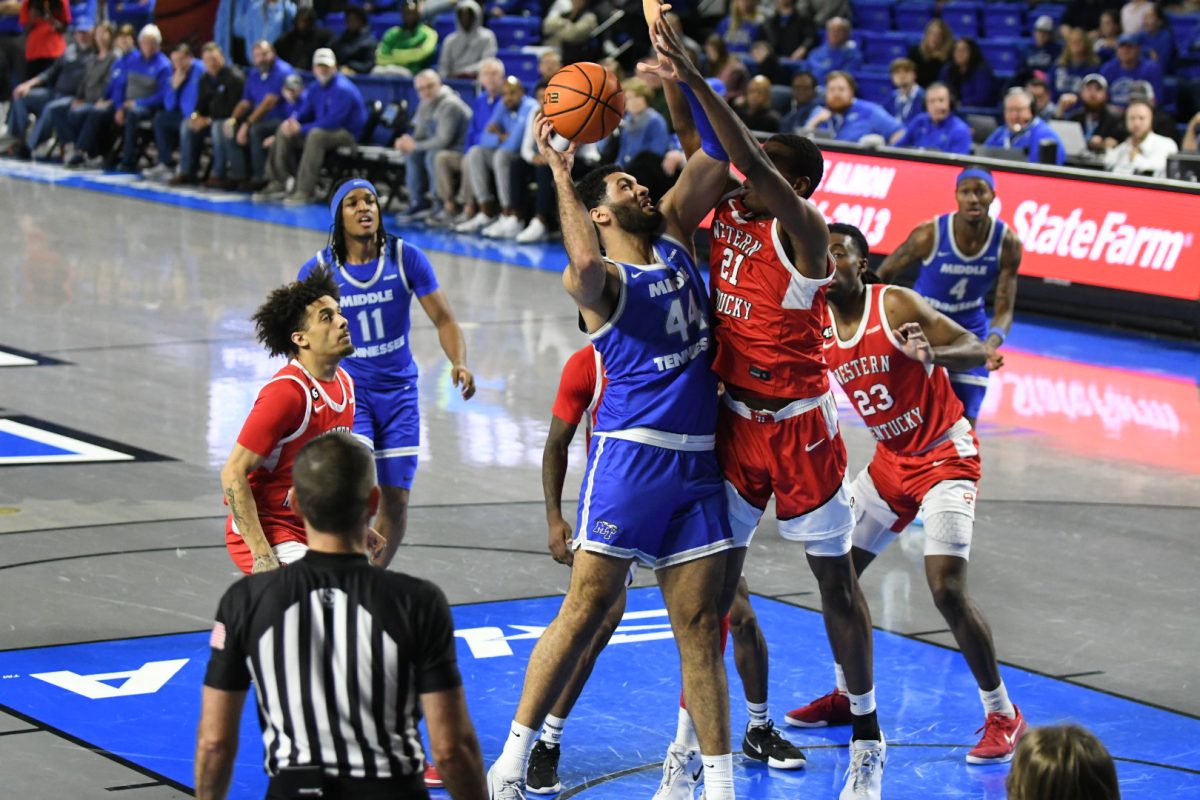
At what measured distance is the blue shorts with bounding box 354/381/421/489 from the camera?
7.82 m

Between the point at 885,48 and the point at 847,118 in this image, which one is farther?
the point at 885,48

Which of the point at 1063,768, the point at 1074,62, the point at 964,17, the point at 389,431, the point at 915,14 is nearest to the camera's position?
the point at 1063,768

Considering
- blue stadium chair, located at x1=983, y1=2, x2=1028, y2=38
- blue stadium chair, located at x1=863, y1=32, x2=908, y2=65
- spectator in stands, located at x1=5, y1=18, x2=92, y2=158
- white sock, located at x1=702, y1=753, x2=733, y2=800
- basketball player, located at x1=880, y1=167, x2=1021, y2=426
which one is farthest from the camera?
spectator in stands, located at x1=5, y1=18, x2=92, y2=158

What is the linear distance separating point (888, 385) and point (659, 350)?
1.59 m

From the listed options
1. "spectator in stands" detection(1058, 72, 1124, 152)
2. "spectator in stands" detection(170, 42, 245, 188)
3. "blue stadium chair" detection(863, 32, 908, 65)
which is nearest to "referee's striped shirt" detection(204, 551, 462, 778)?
"spectator in stands" detection(1058, 72, 1124, 152)

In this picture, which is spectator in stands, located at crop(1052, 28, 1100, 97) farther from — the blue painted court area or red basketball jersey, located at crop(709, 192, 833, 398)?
red basketball jersey, located at crop(709, 192, 833, 398)

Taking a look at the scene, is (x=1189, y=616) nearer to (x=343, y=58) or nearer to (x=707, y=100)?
(x=707, y=100)

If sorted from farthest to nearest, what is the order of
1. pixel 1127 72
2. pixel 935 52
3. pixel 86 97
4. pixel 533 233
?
pixel 86 97
pixel 935 52
pixel 533 233
pixel 1127 72

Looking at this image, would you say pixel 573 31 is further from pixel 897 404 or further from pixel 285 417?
pixel 285 417

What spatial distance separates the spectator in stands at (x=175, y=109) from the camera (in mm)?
26266

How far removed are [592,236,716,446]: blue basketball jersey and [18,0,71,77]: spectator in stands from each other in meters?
26.8

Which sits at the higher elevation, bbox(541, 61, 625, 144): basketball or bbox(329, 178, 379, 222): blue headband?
bbox(541, 61, 625, 144): basketball

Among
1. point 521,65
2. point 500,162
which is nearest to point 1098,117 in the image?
point 500,162

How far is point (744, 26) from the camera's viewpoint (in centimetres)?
2514
